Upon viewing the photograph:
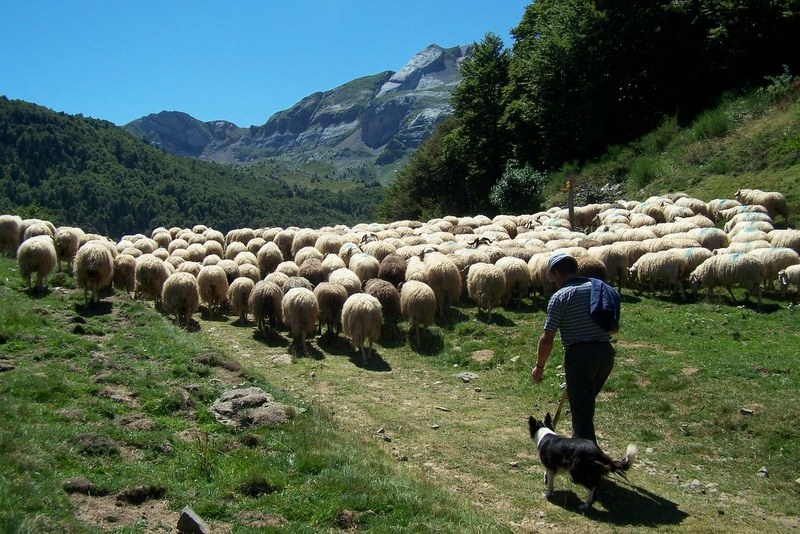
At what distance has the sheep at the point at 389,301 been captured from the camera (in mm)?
16906

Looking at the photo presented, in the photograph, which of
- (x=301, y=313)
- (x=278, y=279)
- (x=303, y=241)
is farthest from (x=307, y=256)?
(x=301, y=313)

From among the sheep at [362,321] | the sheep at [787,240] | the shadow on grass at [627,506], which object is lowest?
the shadow on grass at [627,506]

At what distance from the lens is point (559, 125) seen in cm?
4522

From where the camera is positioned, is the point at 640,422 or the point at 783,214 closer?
the point at 640,422

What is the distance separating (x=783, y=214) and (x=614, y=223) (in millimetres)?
6248

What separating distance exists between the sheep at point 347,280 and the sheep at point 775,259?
1085 centimetres

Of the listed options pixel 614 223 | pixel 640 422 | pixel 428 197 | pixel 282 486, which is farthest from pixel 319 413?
pixel 428 197

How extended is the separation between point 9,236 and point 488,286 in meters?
20.1

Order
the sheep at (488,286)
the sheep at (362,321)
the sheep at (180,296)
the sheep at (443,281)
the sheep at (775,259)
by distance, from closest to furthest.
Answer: the sheep at (362,321) < the sheep at (775,259) < the sheep at (488,286) < the sheep at (180,296) < the sheep at (443,281)

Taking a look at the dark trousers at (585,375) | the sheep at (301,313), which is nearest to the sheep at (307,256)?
the sheep at (301,313)

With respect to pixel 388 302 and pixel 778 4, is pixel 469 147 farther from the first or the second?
pixel 388 302

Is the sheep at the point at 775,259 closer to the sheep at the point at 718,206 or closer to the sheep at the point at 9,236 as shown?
the sheep at the point at 718,206

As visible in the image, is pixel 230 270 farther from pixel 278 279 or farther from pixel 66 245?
pixel 66 245

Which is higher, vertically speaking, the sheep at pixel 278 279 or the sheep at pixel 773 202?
the sheep at pixel 773 202
